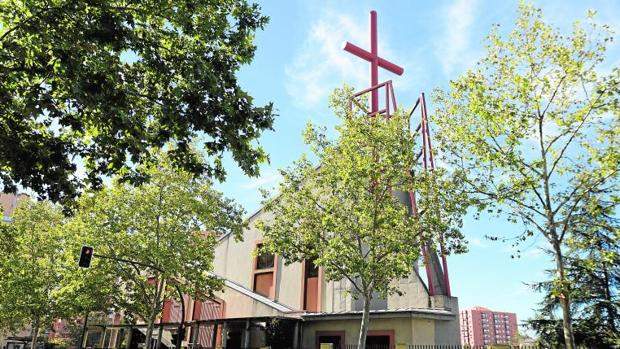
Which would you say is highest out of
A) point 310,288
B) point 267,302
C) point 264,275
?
point 264,275

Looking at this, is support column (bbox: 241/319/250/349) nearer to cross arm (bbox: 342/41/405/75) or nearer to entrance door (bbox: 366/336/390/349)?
entrance door (bbox: 366/336/390/349)

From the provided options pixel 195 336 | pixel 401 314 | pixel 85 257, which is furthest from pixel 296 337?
pixel 85 257

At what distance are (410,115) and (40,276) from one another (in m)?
29.4

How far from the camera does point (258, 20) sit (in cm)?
1081

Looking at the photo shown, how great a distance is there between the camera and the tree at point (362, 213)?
64.0 ft

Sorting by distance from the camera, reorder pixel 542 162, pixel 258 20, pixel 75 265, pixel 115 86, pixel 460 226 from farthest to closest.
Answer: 1. pixel 75 265
2. pixel 460 226
3. pixel 542 162
4. pixel 258 20
5. pixel 115 86

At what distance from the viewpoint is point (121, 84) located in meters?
9.95

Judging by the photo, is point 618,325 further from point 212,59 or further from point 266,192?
point 212,59

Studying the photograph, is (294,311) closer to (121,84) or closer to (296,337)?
(296,337)

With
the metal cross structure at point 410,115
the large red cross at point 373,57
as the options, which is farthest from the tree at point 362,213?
the large red cross at point 373,57

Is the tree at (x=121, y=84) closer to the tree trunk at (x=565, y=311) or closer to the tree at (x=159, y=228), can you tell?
the tree trunk at (x=565, y=311)

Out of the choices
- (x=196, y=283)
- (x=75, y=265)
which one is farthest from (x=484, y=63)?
(x=75, y=265)

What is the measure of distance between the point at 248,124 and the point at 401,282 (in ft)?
58.3

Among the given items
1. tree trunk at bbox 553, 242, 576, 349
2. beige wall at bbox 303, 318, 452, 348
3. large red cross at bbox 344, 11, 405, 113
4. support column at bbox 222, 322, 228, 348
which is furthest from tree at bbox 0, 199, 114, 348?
tree trunk at bbox 553, 242, 576, 349
